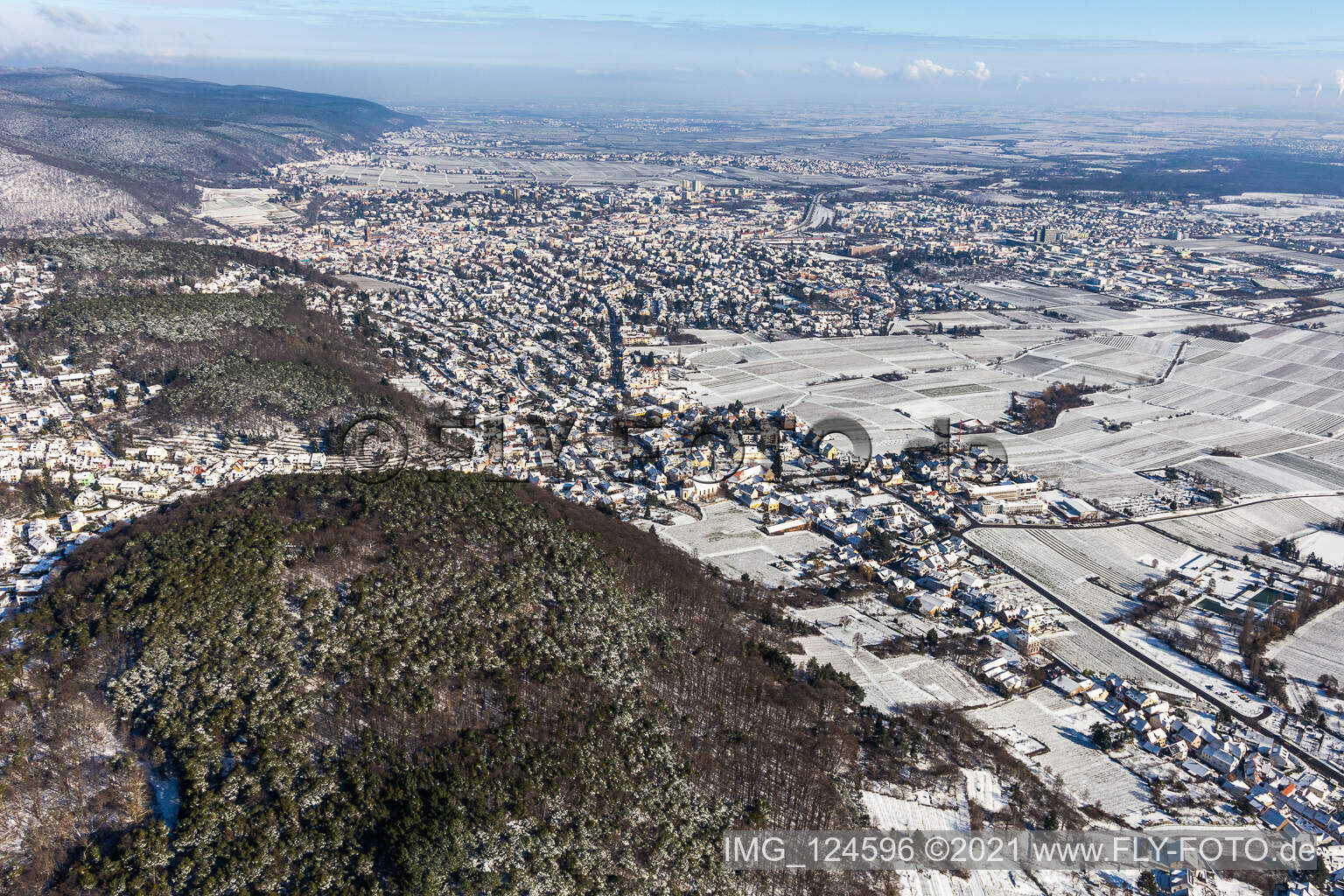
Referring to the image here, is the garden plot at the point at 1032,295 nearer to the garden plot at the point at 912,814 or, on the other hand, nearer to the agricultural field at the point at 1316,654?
the agricultural field at the point at 1316,654

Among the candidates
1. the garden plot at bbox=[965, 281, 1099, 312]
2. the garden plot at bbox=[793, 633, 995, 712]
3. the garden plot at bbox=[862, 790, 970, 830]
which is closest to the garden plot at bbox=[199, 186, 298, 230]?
the garden plot at bbox=[965, 281, 1099, 312]

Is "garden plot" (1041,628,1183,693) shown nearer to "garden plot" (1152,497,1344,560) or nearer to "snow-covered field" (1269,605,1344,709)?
"snow-covered field" (1269,605,1344,709)

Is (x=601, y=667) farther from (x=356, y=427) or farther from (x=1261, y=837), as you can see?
(x=356, y=427)

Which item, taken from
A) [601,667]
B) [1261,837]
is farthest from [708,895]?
[1261,837]

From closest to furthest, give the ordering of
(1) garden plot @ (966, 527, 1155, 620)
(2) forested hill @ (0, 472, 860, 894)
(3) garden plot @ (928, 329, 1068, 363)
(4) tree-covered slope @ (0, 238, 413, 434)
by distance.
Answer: (2) forested hill @ (0, 472, 860, 894)
(1) garden plot @ (966, 527, 1155, 620)
(4) tree-covered slope @ (0, 238, 413, 434)
(3) garden plot @ (928, 329, 1068, 363)

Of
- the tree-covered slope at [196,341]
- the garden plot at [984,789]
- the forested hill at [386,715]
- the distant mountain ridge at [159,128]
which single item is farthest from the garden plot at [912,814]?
the distant mountain ridge at [159,128]

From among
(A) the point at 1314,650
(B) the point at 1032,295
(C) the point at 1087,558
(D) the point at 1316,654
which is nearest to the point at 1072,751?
(D) the point at 1316,654
